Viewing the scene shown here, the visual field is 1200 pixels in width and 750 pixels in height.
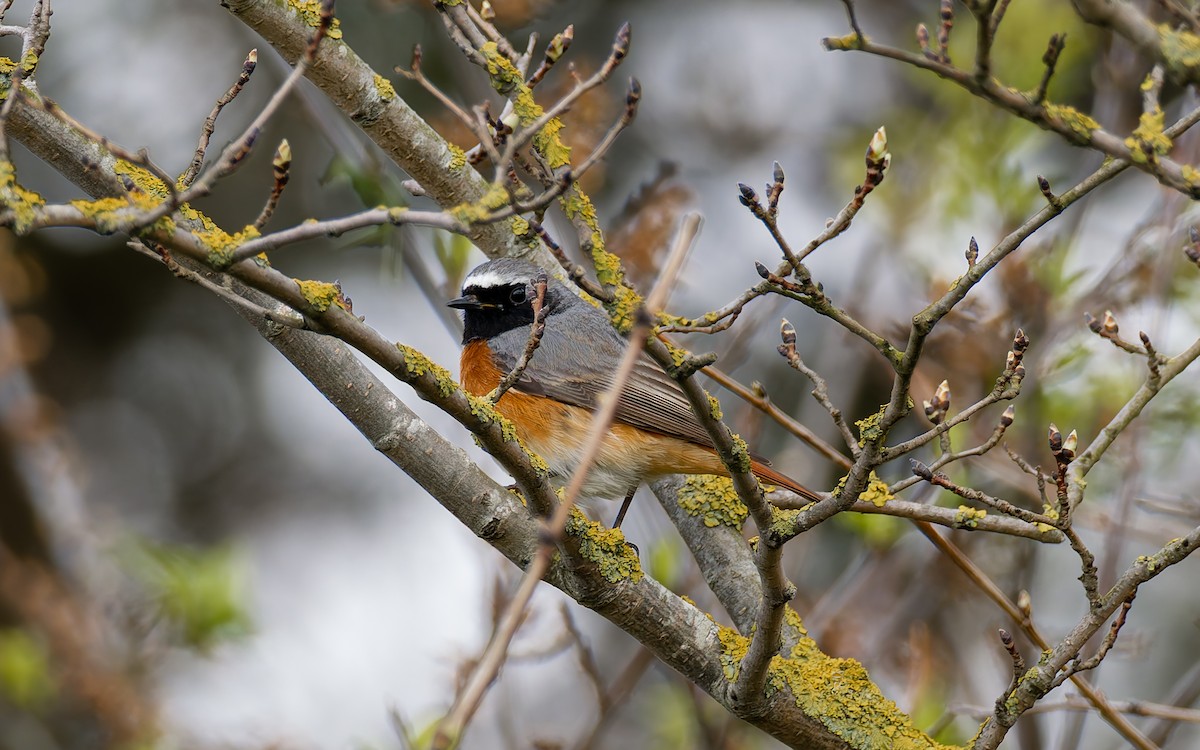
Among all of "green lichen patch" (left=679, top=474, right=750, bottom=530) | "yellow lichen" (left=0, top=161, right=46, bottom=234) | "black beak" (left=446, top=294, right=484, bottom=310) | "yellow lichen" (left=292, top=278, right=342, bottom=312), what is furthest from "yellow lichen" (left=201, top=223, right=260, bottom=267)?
"black beak" (left=446, top=294, right=484, bottom=310)

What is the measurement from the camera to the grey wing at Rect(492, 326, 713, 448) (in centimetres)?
507

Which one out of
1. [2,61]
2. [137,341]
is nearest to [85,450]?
[137,341]

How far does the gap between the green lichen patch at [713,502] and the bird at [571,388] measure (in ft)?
0.24

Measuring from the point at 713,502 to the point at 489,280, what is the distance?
4.95 feet

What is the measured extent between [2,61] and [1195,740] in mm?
8422

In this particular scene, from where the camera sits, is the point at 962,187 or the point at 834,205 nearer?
the point at 962,187

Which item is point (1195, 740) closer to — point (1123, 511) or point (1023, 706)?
point (1123, 511)

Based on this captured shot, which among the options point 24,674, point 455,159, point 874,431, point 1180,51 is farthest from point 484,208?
point 24,674

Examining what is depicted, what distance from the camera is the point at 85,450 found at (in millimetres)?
10477

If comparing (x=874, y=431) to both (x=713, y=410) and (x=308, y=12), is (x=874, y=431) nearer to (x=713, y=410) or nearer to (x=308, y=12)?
(x=713, y=410)

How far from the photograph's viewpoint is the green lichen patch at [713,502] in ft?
15.5

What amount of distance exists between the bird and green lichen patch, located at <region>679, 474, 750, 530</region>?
73 millimetres

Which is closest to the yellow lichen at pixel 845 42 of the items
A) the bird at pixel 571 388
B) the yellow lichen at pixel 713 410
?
the yellow lichen at pixel 713 410

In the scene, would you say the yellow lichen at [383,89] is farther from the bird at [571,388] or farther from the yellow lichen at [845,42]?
the yellow lichen at [845,42]
